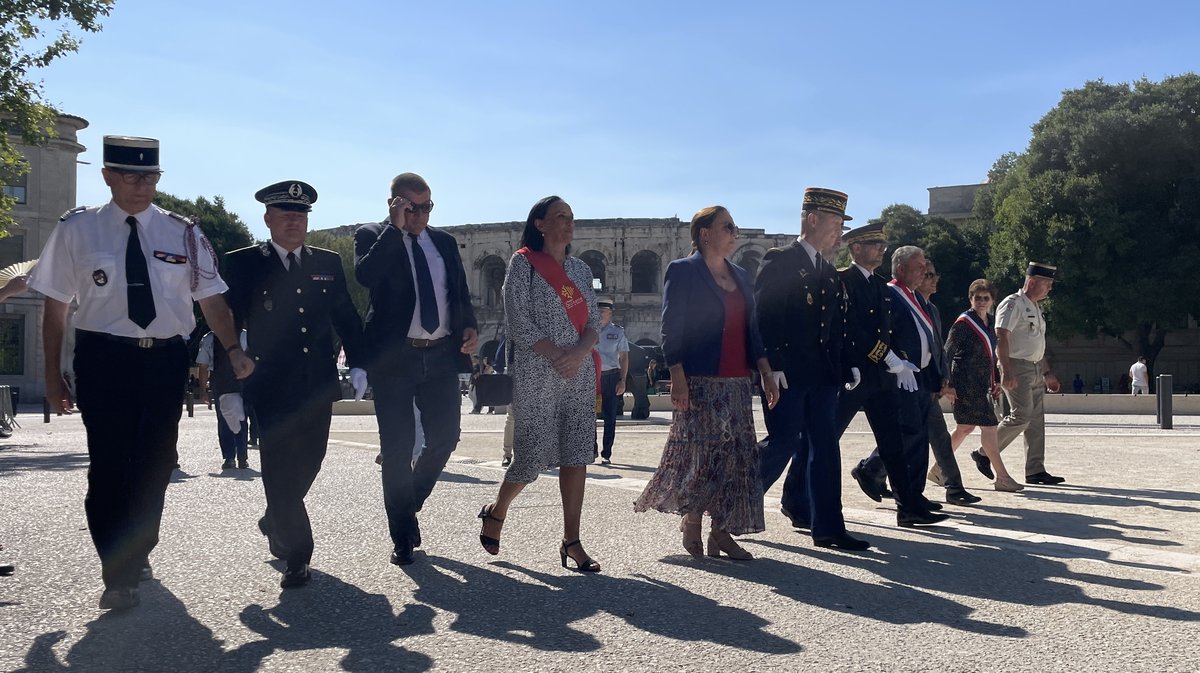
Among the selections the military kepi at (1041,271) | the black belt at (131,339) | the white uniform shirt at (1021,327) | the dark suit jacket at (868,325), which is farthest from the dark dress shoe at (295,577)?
the military kepi at (1041,271)

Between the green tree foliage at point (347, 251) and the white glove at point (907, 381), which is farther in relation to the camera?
the green tree foliage at point (347, 251)

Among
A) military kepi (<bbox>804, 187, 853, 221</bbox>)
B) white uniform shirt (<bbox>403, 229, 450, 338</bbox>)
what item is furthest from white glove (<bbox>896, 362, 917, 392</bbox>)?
white uniform shirt (<bbox>403, 229, 450, 338</bbox>)

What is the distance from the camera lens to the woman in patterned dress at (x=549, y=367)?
5.49m

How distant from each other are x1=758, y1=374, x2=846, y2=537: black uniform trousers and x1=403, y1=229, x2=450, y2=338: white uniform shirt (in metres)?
1.85

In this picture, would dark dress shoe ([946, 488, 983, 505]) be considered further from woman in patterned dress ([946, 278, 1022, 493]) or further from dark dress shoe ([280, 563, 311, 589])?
dark dress shoe ([280, 563, 311, 589])

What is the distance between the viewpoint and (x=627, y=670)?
3.53 metres

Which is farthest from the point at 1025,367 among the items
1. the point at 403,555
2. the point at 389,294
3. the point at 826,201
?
the point at 403,555

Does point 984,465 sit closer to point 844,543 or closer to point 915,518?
point 915,518

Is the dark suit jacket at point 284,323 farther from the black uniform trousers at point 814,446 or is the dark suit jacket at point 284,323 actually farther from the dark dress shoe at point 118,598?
the black uniform trousers at point 814,446

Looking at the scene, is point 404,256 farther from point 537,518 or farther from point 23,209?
point 23,209

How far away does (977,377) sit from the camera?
30.0 feet

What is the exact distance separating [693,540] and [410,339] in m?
1.79

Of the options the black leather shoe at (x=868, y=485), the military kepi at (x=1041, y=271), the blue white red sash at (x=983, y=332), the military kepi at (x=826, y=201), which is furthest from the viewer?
the military kepi at (x=1041, y=271)

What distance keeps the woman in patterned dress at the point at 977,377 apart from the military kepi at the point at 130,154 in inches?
246
